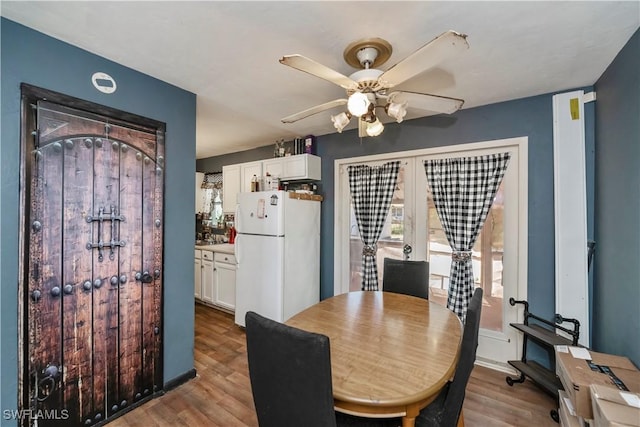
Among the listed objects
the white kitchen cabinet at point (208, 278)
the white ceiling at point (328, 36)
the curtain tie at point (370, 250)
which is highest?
the white ceiling at point (328, 36)

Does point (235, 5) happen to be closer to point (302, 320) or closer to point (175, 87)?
point (175, 87)

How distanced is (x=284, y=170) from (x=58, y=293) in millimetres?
2454

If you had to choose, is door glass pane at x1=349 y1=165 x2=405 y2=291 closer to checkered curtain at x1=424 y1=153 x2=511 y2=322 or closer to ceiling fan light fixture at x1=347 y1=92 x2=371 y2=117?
→ checkered curtain at x1=424 y1=153 x2=511 y2=322

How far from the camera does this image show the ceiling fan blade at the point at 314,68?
1244mm

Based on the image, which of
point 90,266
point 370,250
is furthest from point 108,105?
point 370,250

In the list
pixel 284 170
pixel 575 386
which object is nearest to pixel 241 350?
pixel 284 170

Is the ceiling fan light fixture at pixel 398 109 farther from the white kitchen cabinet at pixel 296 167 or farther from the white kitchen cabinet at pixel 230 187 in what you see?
the white kitchen cabinet at pixel 230 187

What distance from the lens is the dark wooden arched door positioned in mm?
1581

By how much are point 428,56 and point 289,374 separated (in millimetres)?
1400

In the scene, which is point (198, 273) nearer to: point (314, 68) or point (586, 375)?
point (314, 68)

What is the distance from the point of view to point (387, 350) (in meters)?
1.30

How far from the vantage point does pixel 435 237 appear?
2.87 m

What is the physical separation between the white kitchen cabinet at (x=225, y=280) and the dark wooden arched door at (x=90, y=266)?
1504 millimetres

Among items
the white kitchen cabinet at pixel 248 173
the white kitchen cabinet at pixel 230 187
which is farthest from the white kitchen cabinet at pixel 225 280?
the white kitchen cabinet at pixel 248 173
